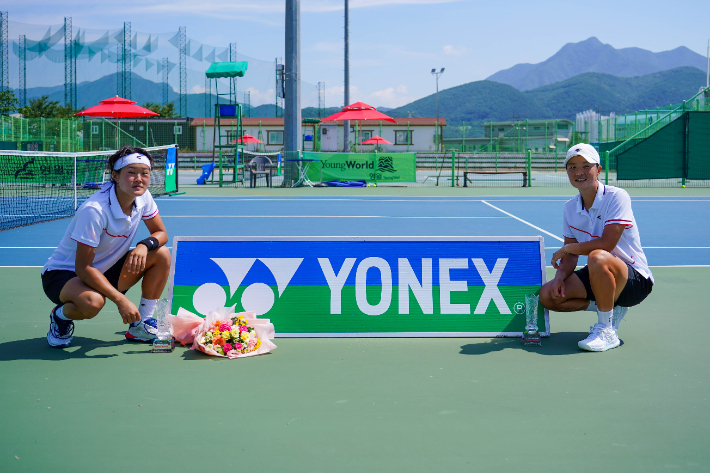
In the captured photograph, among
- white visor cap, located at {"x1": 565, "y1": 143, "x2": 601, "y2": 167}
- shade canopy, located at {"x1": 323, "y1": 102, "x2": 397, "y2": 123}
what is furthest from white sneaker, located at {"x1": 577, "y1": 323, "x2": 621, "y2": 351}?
shade canopy, located at {"x1": 323, "y1": 102, "x2": 397, "y2": 123}

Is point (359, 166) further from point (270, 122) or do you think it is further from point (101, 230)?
point (270, 122)

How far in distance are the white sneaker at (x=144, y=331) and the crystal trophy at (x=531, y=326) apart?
2.48m

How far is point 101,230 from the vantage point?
436cm

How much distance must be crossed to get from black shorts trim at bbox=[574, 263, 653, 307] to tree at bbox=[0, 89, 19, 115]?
5254cm

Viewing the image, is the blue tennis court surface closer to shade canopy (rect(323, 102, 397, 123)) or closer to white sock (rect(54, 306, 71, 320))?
white sock (rect(54, 306, 71, 320))

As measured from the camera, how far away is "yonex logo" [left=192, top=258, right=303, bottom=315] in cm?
482

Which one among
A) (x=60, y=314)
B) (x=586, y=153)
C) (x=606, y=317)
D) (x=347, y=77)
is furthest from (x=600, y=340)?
(x=347, y=77)

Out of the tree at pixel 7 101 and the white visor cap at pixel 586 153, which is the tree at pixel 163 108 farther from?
the white visor cap at pixel 586 153

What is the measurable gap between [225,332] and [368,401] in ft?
4.14

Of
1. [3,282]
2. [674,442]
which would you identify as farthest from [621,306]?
[3,282]

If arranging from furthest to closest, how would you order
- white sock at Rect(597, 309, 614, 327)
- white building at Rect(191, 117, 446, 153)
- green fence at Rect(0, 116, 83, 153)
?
white building at Rect(191, 117, 446, 153)
green fence at Rect(0, 116, 83, 153)
white sock at Rect(597, 309, 614, 327)

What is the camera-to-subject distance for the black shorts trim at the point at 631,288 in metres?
4.54

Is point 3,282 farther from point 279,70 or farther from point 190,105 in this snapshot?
point 190,105

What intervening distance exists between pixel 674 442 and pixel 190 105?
3246 inches
